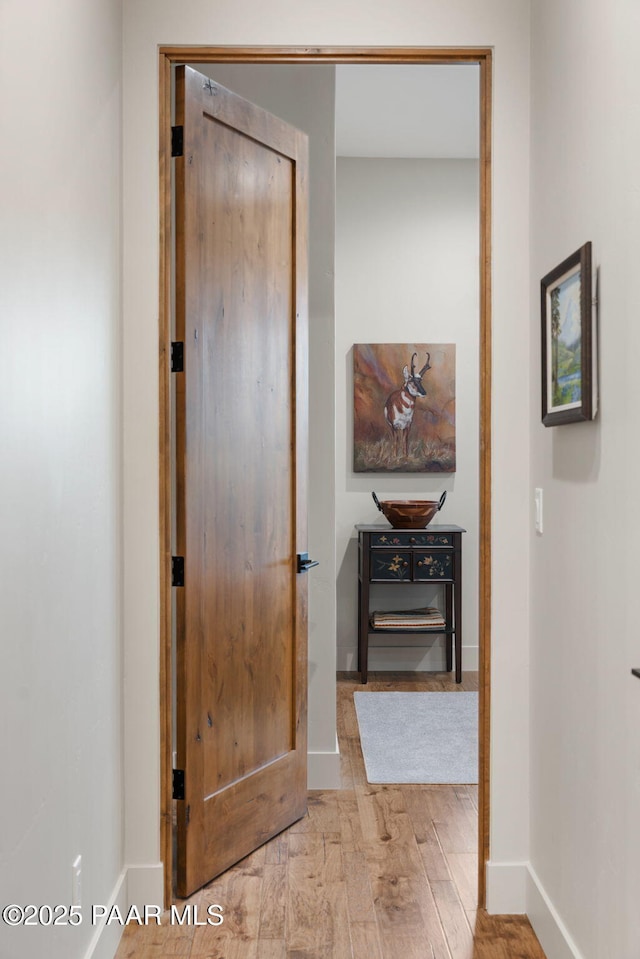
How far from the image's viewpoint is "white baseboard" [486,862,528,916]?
7.55 ft

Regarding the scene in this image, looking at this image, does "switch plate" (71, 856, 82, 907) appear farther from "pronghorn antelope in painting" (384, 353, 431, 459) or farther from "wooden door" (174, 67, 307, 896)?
"pronghorn antelope in painting" (384, 353, 431, 459)

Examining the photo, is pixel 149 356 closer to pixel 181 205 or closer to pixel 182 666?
pixel 181 205

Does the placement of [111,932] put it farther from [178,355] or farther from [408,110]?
[408,110]

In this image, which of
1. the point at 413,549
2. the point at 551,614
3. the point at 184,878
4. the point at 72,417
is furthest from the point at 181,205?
the point at 413,549

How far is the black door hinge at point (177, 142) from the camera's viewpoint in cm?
Result: 232

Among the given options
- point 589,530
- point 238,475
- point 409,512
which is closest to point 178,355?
point 238,475

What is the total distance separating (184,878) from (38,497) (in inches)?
55.4

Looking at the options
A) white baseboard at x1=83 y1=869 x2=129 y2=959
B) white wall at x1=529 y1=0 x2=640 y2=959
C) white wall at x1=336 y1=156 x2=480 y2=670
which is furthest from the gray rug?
white baseboard at x1=83 y1=869 x2=129 y2=959

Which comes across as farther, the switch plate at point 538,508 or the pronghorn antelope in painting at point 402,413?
the pronghorn antelope in painting at point 402,413

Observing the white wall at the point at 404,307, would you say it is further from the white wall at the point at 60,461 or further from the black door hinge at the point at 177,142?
the white wall at the point at 60,461

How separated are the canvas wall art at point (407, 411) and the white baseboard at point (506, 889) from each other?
3107 mm

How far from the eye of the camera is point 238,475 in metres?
2.57

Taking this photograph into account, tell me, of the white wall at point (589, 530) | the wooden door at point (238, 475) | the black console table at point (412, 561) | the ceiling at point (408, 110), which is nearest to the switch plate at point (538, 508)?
the white wall at point (589, 530)

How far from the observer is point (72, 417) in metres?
1.73
